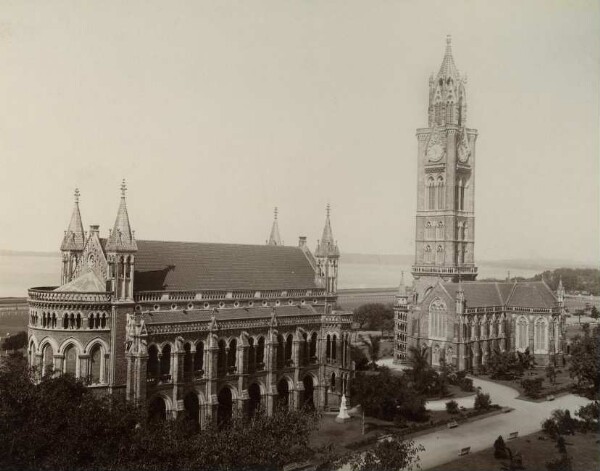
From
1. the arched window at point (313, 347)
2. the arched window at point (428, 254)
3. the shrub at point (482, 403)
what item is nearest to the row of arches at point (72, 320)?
the arched window at point (313, 347)

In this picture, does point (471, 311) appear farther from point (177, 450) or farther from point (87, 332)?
point (177, 450)

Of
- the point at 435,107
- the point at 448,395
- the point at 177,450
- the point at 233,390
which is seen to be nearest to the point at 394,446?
the point at 177,450

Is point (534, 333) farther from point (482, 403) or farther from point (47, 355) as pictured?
point (47, 355)

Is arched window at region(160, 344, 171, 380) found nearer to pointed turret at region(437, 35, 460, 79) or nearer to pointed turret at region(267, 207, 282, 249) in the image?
pointed turret at region(267, 207, 282, 249)

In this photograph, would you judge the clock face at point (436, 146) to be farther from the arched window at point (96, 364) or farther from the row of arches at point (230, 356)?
the arched window at point (96, 364)

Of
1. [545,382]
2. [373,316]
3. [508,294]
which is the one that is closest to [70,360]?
[545,382]

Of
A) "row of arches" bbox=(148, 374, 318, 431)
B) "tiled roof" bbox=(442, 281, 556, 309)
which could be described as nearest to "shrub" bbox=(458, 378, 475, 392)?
"tiled roof" bbox=(442, 281, 556, 309)
